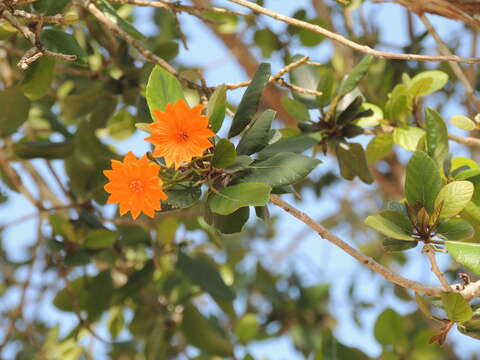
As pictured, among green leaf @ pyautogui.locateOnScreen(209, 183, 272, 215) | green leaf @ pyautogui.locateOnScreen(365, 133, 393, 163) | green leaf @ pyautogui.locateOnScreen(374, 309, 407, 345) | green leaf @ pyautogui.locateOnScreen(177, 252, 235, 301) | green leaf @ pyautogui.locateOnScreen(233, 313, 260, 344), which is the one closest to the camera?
green leaf @ pyautogui.locateOnScreen(209, 183, 272, 215)

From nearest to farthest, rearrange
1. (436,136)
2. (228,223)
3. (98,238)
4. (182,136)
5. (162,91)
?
(182,136)
(162,91)
(228,223)
(436,136)
(98,238)

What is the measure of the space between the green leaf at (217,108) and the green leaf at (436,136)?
1.49 feet

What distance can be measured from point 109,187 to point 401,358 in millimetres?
1117

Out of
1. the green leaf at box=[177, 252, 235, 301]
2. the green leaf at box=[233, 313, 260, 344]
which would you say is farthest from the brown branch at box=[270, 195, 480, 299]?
the green leaf at box=[233, 313, 260, 344]

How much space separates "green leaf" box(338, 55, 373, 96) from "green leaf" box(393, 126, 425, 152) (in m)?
0.17

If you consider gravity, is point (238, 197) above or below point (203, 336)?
above

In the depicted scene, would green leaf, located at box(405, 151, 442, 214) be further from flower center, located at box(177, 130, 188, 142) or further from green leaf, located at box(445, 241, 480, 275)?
flower center, located at box(177, 130, 188, 142)

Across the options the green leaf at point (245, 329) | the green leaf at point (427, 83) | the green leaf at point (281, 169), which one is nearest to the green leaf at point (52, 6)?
the green leaf at point (281, 169)

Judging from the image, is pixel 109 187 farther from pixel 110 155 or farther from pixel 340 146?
pixel 110 155

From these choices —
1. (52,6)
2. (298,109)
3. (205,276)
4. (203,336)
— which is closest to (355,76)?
(298,109)

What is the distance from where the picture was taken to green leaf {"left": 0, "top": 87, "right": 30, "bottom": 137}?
1700mm

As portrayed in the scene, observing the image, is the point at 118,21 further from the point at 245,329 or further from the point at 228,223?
the point at 245,329

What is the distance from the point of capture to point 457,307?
1100 mm

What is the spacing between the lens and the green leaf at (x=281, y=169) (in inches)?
43.5
